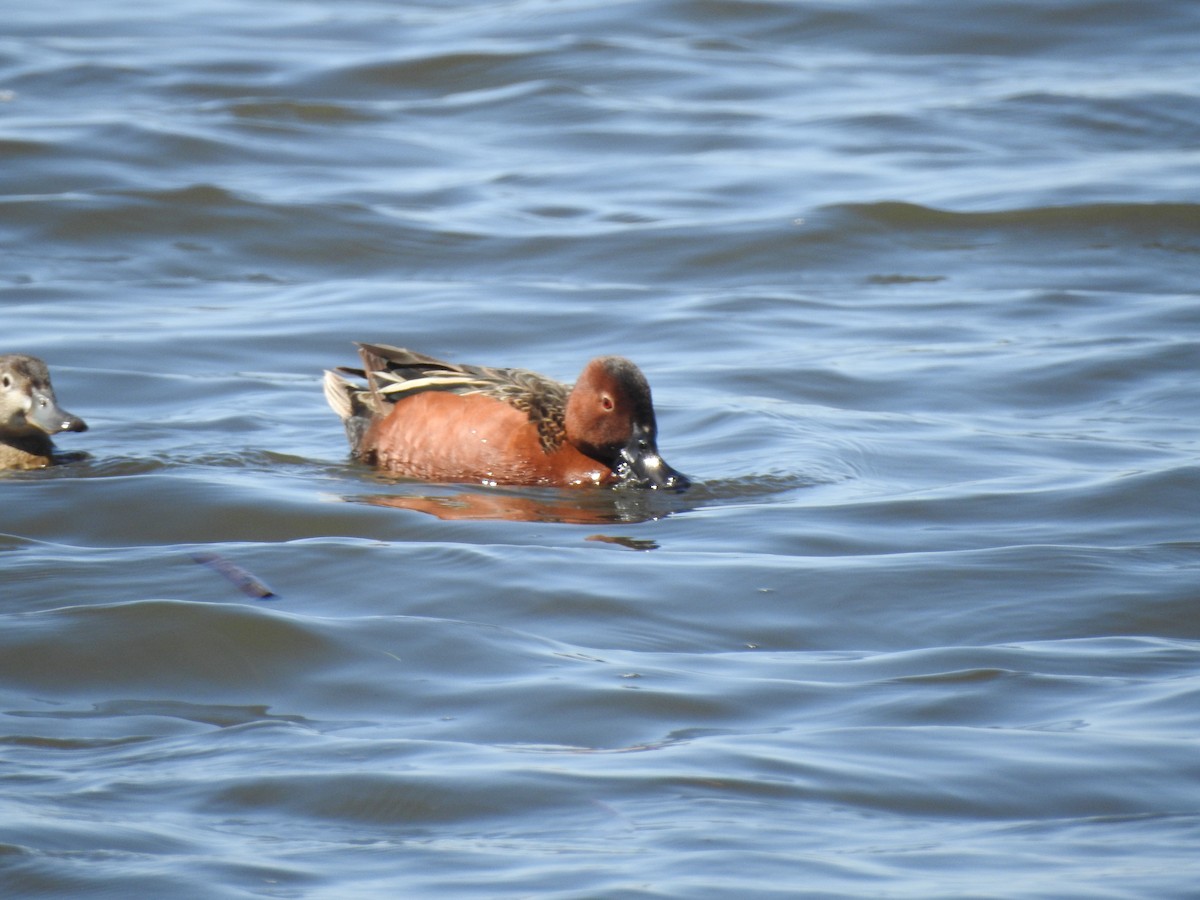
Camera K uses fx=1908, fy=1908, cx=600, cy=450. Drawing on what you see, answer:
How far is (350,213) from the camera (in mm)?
14336

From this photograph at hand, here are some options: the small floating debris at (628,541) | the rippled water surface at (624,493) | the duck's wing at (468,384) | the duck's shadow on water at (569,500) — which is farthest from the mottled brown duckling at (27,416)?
the small floating debris at (628,541)

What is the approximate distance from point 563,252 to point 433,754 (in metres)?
8.78

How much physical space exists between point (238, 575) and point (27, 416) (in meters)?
2.45

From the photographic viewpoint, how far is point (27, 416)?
874 centimetres

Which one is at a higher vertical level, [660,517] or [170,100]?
[170,100]

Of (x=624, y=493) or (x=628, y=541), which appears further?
(x=624, y=493)

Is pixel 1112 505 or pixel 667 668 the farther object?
pixel 1112 505

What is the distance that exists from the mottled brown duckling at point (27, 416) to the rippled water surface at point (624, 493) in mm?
196

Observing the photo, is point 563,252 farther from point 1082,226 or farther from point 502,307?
point 1082,226

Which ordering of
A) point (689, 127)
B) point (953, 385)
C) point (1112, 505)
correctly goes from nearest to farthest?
point (1112, 505)
point (953, 385)
point (689, 127)

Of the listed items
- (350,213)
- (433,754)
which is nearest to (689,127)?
(350,213)

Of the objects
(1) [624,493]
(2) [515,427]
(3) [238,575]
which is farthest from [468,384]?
(3) [238,575]

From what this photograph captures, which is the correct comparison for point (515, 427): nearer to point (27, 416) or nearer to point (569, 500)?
point (569, 500)

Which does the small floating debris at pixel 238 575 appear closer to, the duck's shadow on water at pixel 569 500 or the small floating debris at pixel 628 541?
the duck's shadow on water at pixel 569 500
